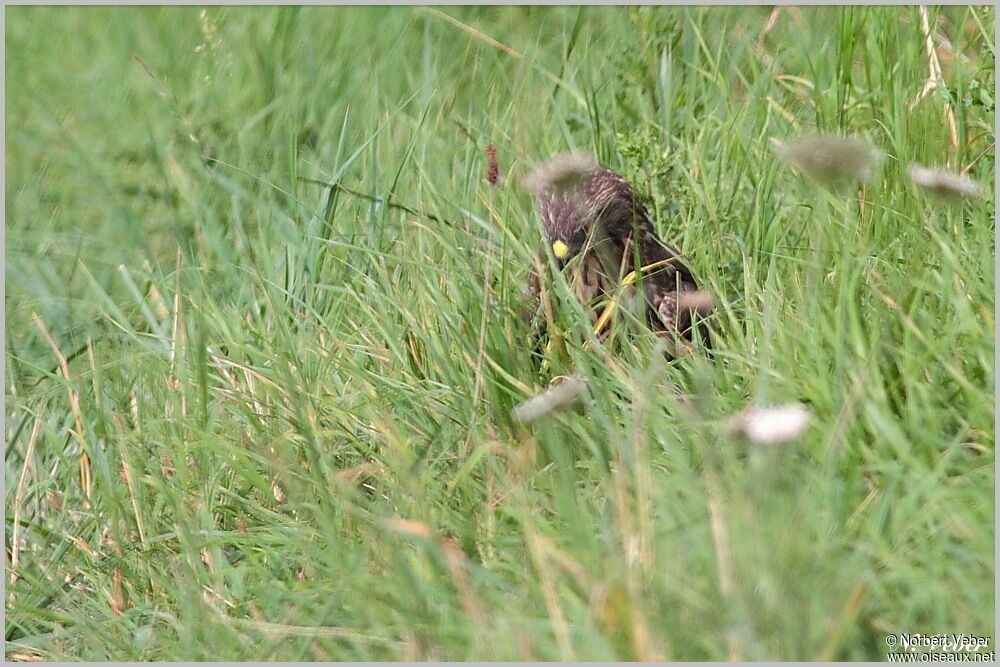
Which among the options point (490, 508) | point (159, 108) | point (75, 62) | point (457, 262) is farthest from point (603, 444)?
point (75, 62)

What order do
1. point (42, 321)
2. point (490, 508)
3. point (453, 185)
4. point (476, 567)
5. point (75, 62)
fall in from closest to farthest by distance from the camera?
point (476, 567)
point (490, 508)
point (453, 185)
point (42, 321)
point (75, 62)

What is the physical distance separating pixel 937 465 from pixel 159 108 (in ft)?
14.1

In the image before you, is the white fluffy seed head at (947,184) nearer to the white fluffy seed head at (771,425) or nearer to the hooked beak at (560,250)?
the white fluffy seed head at (771,425)

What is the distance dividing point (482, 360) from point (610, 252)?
0.98 metres

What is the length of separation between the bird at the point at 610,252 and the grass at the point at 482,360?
0.37 ft

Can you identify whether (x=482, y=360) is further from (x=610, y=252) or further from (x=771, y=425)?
(x=771, y=425)

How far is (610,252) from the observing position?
4320 millimetres

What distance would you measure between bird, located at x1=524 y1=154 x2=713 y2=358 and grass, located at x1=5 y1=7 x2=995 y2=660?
0.37 feet

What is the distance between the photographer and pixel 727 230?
4289 mm

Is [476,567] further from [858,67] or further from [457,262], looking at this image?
[858,67]

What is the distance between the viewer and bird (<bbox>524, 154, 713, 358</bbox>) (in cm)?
391

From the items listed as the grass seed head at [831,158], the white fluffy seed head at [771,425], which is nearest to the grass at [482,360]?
the white fluffy seed head at [771,425]

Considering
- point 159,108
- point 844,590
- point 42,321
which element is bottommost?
point 42,321

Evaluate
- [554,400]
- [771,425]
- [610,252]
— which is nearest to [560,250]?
[610,252]
